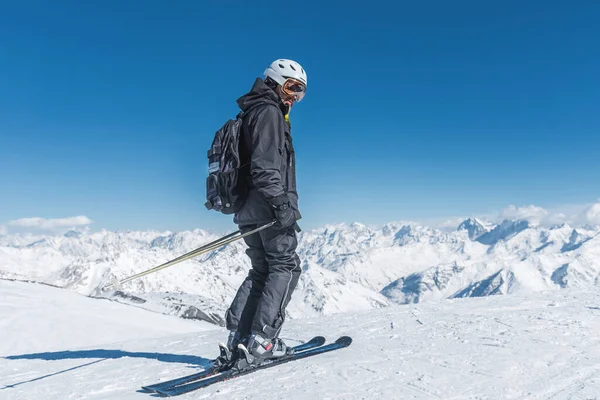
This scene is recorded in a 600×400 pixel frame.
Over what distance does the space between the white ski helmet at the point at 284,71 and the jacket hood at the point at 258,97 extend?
21cm

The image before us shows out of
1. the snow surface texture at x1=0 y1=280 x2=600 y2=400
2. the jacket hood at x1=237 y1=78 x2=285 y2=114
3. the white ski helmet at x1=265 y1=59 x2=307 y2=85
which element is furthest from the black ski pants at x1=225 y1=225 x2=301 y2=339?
the white ski helmet at x1=265 y1=59 x2=307 y2=85

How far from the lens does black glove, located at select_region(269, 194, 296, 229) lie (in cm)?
524

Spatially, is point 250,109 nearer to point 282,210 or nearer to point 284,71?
point 284,71

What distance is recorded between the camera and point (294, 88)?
5.95m

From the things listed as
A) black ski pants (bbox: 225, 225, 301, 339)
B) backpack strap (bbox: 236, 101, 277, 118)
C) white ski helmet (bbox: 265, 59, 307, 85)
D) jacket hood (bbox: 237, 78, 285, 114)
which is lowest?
black ski pants (bbox: 225, 225, 301, 339)

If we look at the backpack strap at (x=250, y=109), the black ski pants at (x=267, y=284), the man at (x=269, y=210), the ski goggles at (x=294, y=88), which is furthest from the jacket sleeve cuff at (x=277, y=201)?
the ski goggles at (x=294, y=88)

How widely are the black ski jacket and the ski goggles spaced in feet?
0.56

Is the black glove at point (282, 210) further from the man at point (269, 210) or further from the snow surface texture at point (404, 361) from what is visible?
the snow surface texture at point (404, 361)

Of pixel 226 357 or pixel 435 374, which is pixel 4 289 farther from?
pixel 435 374

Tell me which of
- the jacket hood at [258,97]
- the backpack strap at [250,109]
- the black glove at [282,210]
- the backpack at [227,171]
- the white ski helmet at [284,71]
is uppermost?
the white ski helmet at [284,71]

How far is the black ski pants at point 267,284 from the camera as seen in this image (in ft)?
18.4

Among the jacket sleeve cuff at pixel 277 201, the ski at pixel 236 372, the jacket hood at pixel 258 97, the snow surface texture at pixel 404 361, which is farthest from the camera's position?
the jacket hood at pixel 258 97

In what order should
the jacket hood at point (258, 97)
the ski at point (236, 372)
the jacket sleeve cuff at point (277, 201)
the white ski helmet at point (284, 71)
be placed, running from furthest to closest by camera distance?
the white ski helmet at point (284, 71), the jacket hood at point (258, 97), the jacket sleeve cuff at point (277, 201), the ski at point (236, 372)

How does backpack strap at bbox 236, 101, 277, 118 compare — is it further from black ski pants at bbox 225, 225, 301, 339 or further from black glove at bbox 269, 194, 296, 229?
black ski pants at bbox 225, 225, 301, 339
